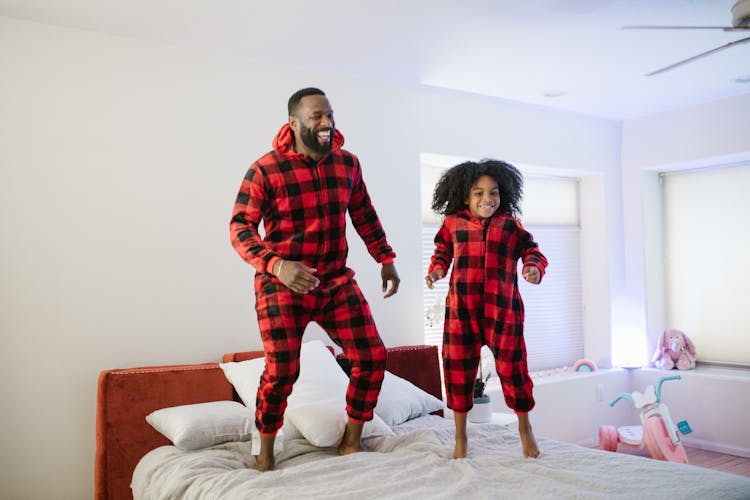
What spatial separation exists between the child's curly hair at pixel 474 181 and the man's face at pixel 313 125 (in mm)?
474

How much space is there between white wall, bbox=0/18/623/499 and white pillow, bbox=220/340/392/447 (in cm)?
50

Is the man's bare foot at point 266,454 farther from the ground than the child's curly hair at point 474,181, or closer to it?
closer to it

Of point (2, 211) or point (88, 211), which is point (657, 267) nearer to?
point (88, 211)

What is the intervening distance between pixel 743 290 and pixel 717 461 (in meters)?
1.29

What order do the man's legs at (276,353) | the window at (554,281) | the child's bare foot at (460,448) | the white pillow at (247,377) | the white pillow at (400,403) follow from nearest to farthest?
1. the man's legs at (276,353)
2. the child's bare foot at (460,448)
3. the white pillow at (247,377)
4. the white pillow at (400,403)
5. the window at (554,281)

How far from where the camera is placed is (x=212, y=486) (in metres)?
1.97

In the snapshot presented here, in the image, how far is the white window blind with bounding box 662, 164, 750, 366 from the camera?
16.0ft

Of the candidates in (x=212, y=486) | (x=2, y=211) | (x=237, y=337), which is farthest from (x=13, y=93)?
(x=212, y=486)

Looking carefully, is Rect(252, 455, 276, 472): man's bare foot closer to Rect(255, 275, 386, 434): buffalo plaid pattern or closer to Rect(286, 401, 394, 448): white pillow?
Rect(255, 275, 386, 434): buffalo plaid pattern

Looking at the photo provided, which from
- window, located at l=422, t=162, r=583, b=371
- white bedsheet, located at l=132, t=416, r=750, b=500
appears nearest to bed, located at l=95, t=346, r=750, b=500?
white bedsheet, located at l=132, t=416, r=750, b=500

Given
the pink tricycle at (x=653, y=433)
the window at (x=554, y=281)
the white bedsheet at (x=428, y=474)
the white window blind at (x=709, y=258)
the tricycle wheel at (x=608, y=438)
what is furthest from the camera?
the window at (x=554, y=281)

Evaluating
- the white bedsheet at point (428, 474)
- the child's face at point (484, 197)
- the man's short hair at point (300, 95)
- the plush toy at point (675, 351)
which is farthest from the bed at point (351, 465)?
the plush toy at point (675, 351)

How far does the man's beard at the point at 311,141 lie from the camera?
7.09 ft

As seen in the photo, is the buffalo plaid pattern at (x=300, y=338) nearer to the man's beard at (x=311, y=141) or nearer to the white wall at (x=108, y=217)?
the man's beard at (x=311, y=141)
